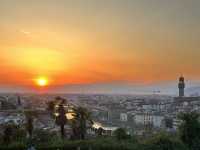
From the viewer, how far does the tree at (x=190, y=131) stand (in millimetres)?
18000

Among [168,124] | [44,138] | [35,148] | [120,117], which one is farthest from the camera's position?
[120,117]

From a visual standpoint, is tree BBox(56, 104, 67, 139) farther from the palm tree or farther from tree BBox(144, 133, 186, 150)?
tree BBox(144, 133, 186, 150)

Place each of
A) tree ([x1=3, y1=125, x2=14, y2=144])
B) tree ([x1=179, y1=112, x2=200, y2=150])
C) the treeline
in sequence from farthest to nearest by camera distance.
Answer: tree ([x1=3, y1=125, x2=14, y2=144]) → tree ([x1=179, y1=112, x2=200, y2=150]) → the treeline

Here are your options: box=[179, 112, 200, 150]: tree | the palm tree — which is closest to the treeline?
box=[179, 112, 200, 150]: tree

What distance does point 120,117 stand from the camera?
201ft

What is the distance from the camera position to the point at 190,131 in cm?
1838

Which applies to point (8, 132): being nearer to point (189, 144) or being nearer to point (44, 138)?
point (44, 138)

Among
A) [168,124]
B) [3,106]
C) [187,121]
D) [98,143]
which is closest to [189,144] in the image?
[187,121]

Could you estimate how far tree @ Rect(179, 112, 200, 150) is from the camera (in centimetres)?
1800

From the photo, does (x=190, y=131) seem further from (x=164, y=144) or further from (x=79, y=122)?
(x=79, y=122)

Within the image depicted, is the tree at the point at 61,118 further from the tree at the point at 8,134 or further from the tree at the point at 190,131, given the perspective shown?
the tree at the point at 190,131

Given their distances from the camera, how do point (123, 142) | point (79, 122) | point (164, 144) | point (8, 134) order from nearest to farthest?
1. point (164, 144)
2. point (123, 142)
3. point (8, 134)
4. point (79, 122)

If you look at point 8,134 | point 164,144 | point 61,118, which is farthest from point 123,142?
point 8,134

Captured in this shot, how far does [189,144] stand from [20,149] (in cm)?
1005
